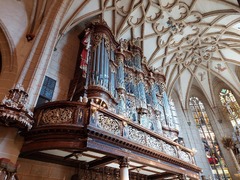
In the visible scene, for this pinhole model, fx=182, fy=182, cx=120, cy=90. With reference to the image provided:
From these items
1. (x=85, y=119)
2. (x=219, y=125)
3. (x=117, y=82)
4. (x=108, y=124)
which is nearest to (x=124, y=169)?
(x=108, y=124)

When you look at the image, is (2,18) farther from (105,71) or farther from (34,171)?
(34,171)

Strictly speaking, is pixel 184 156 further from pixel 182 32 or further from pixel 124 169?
pixel 182 32

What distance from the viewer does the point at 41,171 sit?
19.2 ft

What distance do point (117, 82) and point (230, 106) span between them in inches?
541


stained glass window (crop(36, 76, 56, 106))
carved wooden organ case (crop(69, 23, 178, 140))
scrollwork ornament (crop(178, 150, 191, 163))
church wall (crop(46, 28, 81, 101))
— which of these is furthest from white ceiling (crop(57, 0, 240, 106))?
scrollwork ornament (crop(178, 150, 191, 163))

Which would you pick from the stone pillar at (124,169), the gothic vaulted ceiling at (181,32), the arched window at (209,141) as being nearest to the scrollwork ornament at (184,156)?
the stone pillar at (124,169)

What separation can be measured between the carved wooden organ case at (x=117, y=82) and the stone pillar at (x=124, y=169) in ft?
6.82

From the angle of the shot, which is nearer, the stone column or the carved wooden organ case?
the stone column

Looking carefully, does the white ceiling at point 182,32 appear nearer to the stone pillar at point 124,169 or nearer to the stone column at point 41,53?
the stone column at point 41,53

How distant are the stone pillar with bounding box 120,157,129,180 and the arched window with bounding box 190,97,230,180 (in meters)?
11.7

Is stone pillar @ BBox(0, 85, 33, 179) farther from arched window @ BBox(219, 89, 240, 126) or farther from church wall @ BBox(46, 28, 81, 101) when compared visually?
arched window @ BBox(219, 89, 240, 126)

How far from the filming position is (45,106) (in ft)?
18.1

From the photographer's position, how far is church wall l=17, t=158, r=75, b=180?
5.56 m

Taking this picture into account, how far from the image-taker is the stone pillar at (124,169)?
17.2 feet
